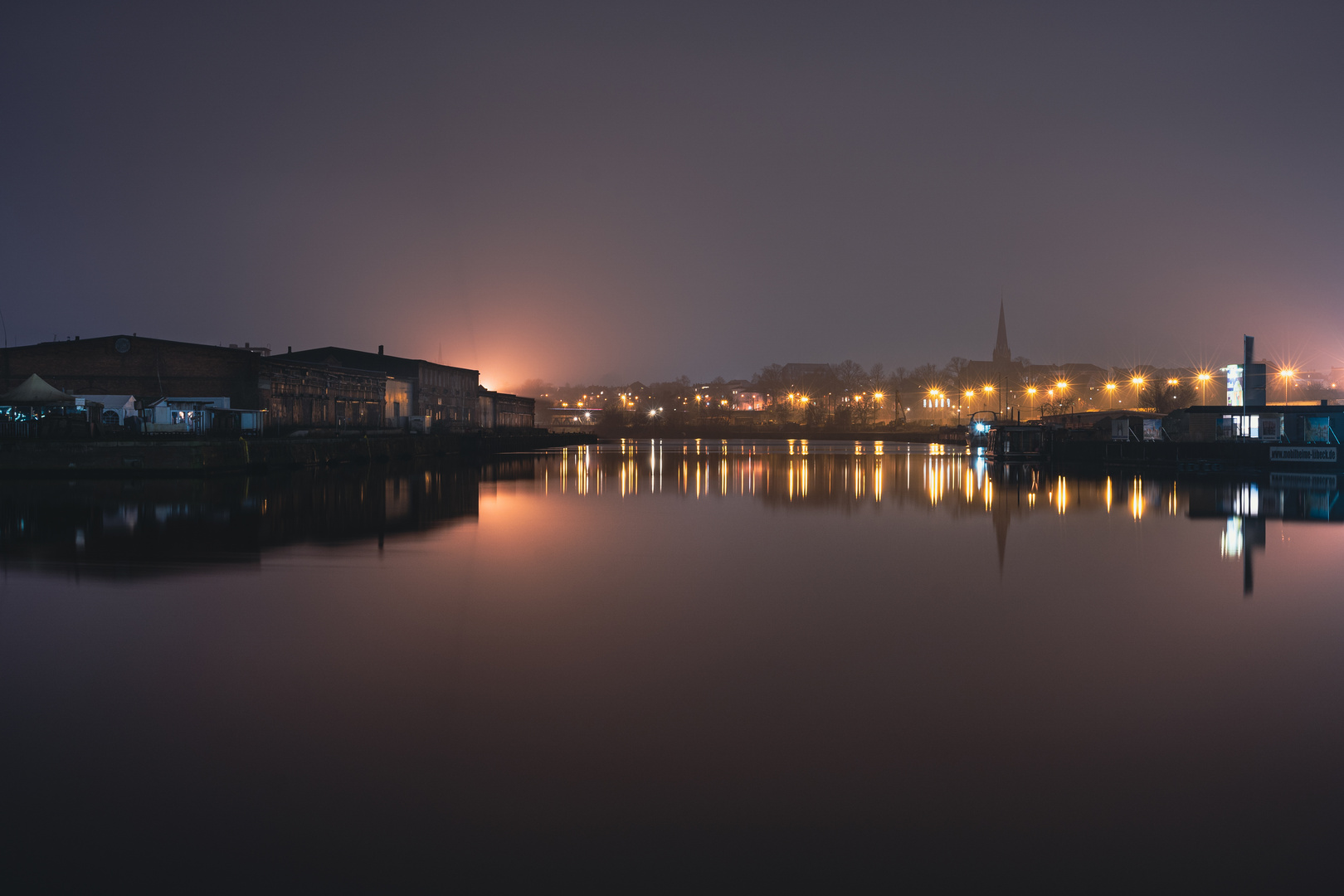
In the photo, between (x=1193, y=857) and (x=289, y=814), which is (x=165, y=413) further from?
(x=1193, y=857)

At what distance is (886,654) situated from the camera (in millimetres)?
8547

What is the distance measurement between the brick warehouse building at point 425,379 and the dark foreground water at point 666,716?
58.0 m

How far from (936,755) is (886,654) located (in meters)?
2.75

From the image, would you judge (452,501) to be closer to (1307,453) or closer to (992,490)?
(992,490)

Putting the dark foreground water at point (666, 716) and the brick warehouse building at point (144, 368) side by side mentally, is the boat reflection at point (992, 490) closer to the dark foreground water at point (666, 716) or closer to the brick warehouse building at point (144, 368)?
the dark foreground water at point (666, 716)

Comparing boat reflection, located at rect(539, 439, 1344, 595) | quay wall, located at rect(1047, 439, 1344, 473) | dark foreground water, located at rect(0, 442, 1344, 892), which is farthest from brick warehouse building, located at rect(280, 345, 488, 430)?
dark foreground water, located at rect(0, 442, 1344, 892)

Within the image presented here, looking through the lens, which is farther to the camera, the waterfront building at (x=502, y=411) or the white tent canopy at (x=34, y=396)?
the waterfront building at (x=502, y=411)

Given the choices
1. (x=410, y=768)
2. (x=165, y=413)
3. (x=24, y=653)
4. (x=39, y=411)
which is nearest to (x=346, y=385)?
(x=165, y=413)

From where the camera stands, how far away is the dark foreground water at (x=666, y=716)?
457cm

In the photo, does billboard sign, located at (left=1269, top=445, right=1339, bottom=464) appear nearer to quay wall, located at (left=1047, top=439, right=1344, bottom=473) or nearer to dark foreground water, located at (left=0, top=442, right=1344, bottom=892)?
quay wall, located at (left=1047, top=439, right=1344, bottom=473)

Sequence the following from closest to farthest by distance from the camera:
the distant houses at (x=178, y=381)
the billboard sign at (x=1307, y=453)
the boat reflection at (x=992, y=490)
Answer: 1. the boat reflection at (x=992, y=490)
2. the billboard sign at (x=1307, y=453)
3. the distant houses at (x=178, y=381)

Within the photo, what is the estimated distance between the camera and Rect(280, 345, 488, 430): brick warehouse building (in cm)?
7138

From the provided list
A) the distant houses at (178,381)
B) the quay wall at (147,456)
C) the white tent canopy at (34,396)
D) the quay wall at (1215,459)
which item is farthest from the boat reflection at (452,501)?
the distant houses at (178,381)

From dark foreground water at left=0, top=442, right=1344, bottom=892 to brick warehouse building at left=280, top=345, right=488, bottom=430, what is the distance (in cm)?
5795
